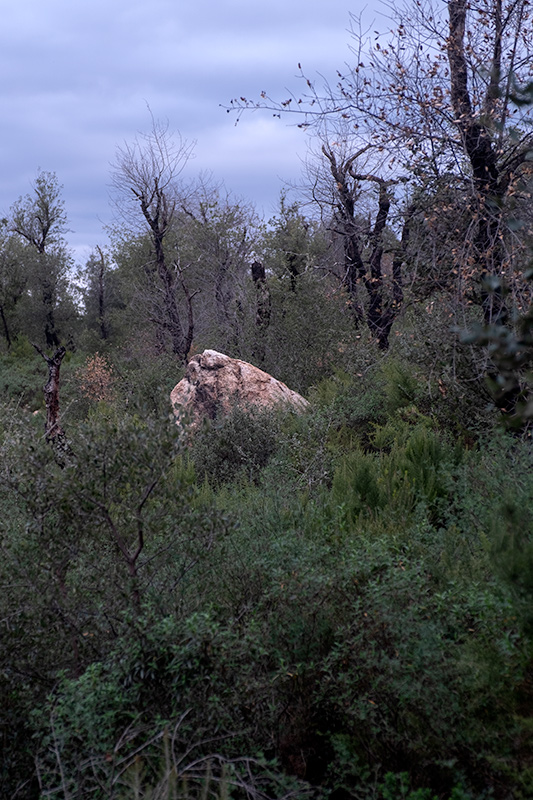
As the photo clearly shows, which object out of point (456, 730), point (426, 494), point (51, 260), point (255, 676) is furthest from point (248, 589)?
point (51, 260)

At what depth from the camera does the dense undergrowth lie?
2514 millimetres

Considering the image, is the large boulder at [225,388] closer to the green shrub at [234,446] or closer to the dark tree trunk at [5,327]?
the green shrub at [234,446]

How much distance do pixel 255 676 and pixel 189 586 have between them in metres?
0.85

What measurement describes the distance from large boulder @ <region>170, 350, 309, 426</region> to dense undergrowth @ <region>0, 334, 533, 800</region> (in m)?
5.56

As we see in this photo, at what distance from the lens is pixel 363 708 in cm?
271

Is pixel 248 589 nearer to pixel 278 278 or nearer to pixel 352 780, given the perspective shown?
pixel 352 780

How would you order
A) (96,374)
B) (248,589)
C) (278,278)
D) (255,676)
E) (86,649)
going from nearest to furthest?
1. (255,676)
2. (86,649)
3. (248,589)
4. (278,278)
5. (96,374)

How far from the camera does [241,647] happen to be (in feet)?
9.48

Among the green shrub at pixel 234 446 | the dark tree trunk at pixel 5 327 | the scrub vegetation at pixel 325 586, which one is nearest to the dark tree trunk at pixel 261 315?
the green shrub at pixel 234 446

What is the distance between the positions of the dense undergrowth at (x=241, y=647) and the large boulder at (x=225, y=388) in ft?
18.2

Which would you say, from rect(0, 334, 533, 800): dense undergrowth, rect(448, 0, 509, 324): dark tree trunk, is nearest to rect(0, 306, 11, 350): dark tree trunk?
rect(448, 0, 509, 324): dark tree trunk

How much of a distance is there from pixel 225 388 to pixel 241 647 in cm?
755

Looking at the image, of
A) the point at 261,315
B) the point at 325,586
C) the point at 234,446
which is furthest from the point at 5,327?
the point at 325,586

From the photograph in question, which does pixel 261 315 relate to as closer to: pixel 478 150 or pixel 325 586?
pixel 478 150
